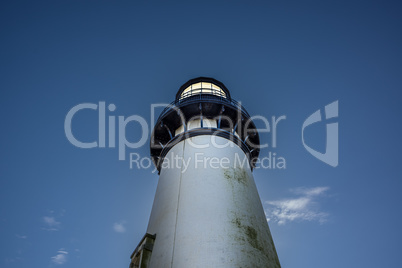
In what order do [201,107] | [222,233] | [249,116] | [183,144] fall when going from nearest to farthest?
[222,233]
[183,144]
[201,107]
[249,116]

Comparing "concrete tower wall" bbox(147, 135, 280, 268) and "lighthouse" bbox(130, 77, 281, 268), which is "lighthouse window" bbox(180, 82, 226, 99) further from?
"concrete tower wall" bbox(147, 135, 280, 268)

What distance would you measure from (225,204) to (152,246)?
3.24m

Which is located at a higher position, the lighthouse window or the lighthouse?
the lighthouse window

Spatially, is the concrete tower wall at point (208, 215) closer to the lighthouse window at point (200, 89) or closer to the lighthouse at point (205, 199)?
the lighthouse at point (205, 199)

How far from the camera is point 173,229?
31.5 feet

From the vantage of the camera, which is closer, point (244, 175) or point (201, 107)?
point (244, 175)

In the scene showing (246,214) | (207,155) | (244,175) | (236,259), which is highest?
(207,155)

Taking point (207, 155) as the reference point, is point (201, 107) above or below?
above

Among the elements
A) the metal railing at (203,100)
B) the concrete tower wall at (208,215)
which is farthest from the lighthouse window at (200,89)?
the concrete tower wall at (208,215)

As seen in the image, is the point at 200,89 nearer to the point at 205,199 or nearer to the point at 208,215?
the point at 205,199

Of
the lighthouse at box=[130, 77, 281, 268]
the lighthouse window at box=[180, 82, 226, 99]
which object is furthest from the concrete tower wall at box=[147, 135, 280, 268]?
the lighthouse window at box=[180, 82, 226, 99]

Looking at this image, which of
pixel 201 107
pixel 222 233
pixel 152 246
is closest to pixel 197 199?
pixel 222 233

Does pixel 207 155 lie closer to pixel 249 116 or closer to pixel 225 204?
pixel 225 204

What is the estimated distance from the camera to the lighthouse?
28.6ft
